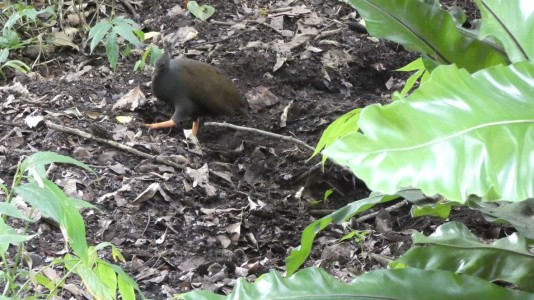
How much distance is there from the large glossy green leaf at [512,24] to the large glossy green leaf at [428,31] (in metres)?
0.23

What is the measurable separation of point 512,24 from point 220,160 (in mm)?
2630

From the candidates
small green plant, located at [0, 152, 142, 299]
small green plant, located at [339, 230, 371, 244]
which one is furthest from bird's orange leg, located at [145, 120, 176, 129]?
small green plant, located at [0, 152, 142, 299]

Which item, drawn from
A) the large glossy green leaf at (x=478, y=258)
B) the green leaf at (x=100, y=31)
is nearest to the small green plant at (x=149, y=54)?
the green leaf at (x=100, y=31)

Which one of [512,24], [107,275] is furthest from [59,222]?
[512,24]

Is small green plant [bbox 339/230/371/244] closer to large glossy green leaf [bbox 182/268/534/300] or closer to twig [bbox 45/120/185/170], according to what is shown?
twig [bbox 45/120/185/170]

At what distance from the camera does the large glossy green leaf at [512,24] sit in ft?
5.02

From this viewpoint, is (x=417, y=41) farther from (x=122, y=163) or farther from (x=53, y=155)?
(x=122, y=163)

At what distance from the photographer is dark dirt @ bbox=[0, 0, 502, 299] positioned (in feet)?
10.3

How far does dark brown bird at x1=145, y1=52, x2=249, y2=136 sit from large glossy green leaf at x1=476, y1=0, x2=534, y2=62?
2.87 meters

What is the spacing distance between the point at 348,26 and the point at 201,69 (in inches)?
48.1

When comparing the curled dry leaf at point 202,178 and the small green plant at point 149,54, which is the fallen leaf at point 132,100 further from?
the curled dry leaf at point 202,178

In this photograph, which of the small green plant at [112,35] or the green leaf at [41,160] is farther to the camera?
the small green plant at [112,35]

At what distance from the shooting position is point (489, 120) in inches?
51.3

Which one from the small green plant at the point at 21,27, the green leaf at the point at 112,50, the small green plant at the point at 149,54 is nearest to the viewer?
the green leaf at the point at 112,50
